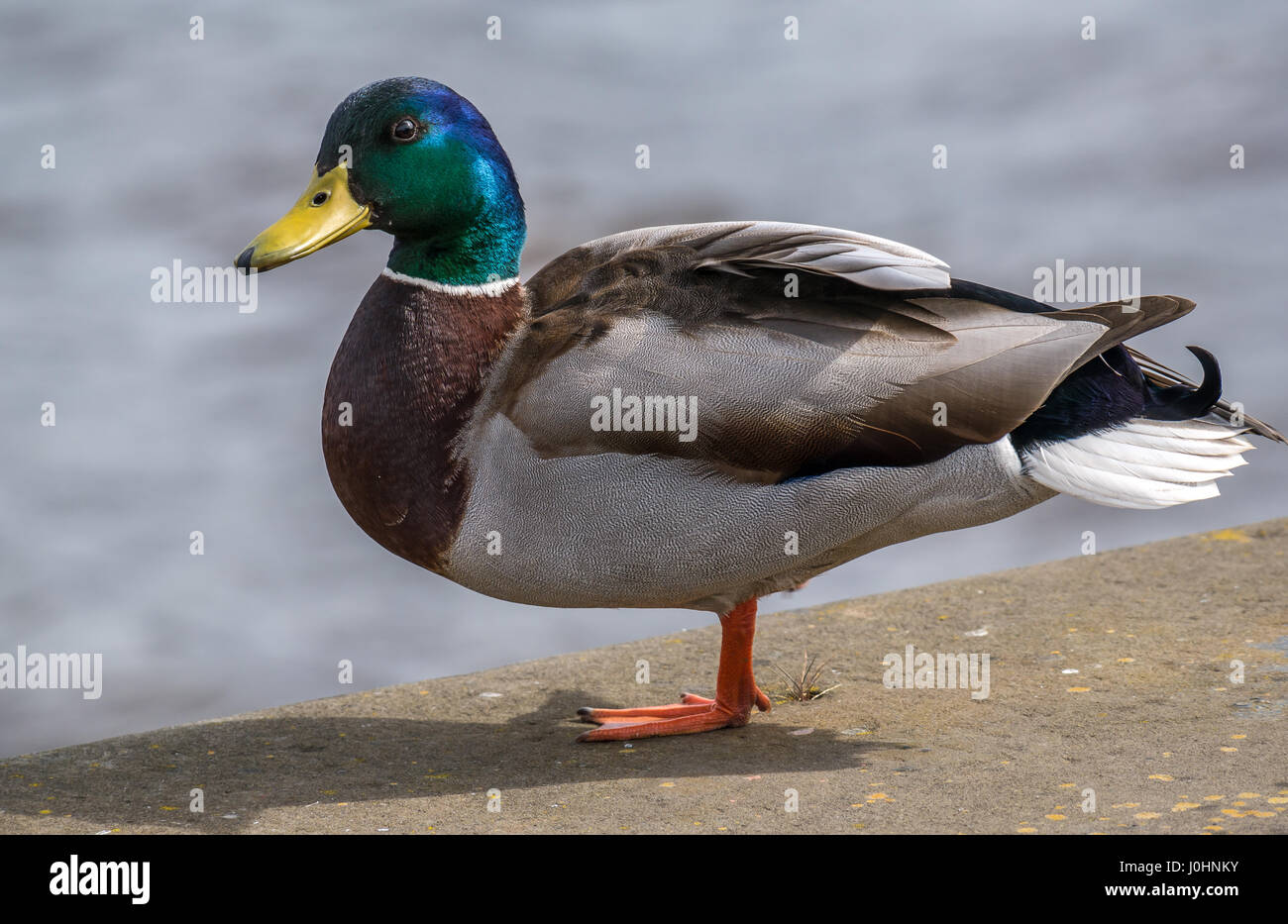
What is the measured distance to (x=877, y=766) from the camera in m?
3.86

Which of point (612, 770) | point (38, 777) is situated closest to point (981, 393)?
point (612, 770)

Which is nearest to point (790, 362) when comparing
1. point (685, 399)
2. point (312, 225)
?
point (685, 399)

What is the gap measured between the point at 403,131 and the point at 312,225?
0.34 meters

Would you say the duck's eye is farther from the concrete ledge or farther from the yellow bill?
the concrete ledge

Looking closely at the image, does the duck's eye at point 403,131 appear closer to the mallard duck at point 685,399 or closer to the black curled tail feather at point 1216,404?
the mallard duck at point 685,399

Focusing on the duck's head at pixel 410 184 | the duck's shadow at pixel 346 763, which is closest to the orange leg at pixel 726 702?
the duck's shadow at pixel 346 763

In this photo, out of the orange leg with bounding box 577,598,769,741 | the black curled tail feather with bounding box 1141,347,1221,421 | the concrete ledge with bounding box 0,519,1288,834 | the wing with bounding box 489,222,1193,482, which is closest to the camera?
the concrete ledge with bounding box 0,519,1288,834

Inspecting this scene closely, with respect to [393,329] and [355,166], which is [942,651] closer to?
[393,329]

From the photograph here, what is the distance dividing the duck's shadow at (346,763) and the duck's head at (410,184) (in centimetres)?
127

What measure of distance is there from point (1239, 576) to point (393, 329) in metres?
2.87

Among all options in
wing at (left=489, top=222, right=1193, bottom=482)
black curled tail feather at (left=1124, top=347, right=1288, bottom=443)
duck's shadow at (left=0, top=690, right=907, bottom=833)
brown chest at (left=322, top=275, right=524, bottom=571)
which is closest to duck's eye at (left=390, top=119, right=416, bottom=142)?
brown chest at (left=322, top=275, right=524, bottom=571)

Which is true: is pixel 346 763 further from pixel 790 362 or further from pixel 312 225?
pixel 790 362

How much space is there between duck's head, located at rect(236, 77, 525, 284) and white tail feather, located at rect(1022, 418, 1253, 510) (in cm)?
155

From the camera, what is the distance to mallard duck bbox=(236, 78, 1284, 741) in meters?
3.84
